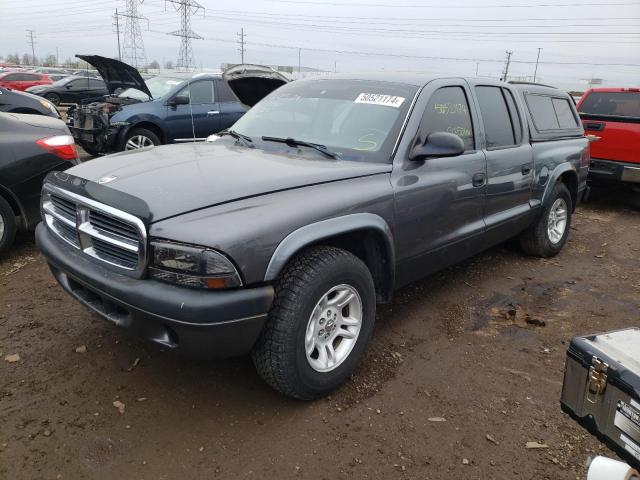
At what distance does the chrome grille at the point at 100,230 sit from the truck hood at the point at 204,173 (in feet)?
0.41

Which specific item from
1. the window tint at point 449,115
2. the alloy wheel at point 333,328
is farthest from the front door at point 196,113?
the alloy wheel at point 333,328

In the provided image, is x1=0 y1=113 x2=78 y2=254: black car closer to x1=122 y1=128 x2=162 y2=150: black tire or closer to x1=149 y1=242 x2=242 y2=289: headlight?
x1=149 y1=242 x2=242 y2=289: headlight

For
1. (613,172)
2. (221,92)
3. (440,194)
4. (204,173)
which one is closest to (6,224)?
(204,173)

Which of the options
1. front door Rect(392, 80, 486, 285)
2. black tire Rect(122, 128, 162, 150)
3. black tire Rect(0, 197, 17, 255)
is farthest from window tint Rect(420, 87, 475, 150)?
black tire Rect(122, 128, 162, 150)

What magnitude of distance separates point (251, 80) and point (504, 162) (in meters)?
2.66

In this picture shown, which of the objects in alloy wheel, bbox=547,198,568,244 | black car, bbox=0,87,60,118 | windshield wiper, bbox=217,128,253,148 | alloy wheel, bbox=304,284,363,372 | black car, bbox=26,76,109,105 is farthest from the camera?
black car, bbox=26,76,109,105

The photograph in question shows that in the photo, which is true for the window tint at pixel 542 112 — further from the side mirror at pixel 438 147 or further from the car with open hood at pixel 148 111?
the car with open hood at pixel 148 111

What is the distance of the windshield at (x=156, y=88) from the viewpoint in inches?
380

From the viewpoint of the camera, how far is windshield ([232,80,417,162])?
3277 mm

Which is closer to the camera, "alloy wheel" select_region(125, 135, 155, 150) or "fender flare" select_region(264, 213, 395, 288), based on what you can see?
"fender flare" select_region(264, 213, 395, 288)

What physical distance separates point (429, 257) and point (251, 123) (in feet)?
5.48

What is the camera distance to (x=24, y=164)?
4.56m

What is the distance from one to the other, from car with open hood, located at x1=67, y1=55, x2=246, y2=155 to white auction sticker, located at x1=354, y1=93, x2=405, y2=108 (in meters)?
5.63

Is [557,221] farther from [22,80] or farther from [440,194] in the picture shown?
[22,80]
